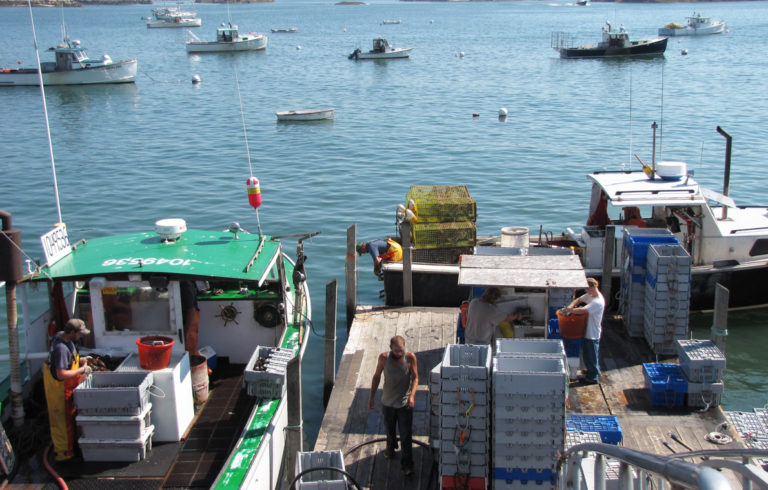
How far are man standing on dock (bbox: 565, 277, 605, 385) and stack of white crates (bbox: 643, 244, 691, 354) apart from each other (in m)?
1.43

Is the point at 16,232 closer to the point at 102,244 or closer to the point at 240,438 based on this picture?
the point at 102,244

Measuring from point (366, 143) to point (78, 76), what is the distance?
30.9 meters

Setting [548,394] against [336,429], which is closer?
[548,394]

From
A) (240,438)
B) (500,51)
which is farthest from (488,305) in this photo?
(500,51)

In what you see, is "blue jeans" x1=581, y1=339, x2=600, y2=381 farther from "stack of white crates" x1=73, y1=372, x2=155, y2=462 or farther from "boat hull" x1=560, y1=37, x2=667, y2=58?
"boat hull" x1=560, y1=37, x2=667, y2=58

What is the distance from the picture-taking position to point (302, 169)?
3181 cm

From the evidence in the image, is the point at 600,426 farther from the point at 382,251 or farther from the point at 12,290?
the point at 382,251

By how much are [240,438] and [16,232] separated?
3457 mm

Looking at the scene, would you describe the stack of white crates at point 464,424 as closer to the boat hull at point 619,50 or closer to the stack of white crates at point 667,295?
the stack of white crates at point 667,295

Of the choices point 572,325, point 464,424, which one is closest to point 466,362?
point 464,424

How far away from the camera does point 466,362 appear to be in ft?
27.6

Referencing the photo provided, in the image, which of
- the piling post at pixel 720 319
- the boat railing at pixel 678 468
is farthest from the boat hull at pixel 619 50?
the boat railing at pixel 678 468

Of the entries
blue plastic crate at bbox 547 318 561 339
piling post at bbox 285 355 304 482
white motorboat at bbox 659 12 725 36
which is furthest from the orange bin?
white motorboat at bbox 659 12 725 36

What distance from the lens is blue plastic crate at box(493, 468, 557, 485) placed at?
793 centimetres
